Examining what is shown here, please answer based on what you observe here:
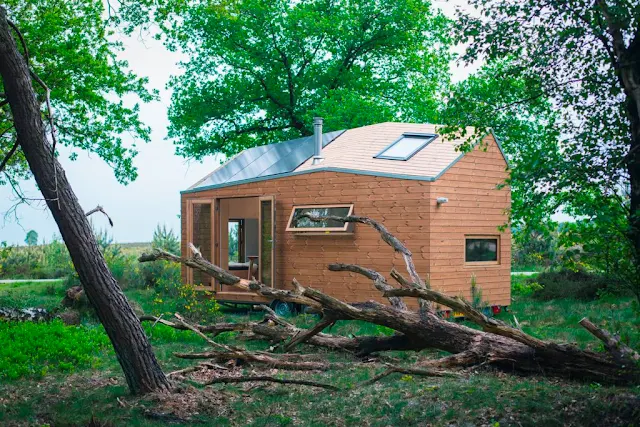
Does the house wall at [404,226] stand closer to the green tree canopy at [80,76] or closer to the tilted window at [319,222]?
the tilted window at [319,222]

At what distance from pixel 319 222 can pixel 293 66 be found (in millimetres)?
10317

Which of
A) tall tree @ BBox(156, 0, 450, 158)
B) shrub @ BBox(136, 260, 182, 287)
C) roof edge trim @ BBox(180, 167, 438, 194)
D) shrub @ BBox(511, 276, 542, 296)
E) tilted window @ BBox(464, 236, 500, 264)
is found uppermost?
tall tree @ BBox(156, 0, 450, 158)

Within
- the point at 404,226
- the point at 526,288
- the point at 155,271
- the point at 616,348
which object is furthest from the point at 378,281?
the point at 155,271

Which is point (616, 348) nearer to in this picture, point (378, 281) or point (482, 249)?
point (378, 281)

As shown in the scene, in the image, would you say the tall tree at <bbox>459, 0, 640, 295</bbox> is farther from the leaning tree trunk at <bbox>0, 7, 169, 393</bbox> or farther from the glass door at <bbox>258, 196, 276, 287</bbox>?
the glass door at <bbox>258, 196, 276, 287</bbox>

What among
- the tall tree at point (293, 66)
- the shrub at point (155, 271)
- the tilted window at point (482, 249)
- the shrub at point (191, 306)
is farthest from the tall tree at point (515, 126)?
the tall tree at point (293, 66)

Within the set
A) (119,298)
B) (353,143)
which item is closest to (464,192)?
(353,143)

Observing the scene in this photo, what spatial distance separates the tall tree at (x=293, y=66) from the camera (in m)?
21.1

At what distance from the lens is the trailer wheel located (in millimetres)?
12679

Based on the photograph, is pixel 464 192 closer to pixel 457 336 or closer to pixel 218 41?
pixel 457 336

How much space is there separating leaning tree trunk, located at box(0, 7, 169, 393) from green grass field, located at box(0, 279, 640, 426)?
1.97ft

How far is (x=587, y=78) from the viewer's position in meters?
7.33

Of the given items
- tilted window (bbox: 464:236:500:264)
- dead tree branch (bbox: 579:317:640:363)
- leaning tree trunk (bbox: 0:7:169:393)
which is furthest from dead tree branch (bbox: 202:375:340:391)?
tilted window (bbox: 464:236:500:264)

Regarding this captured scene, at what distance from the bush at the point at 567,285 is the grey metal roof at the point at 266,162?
17.6 feet
